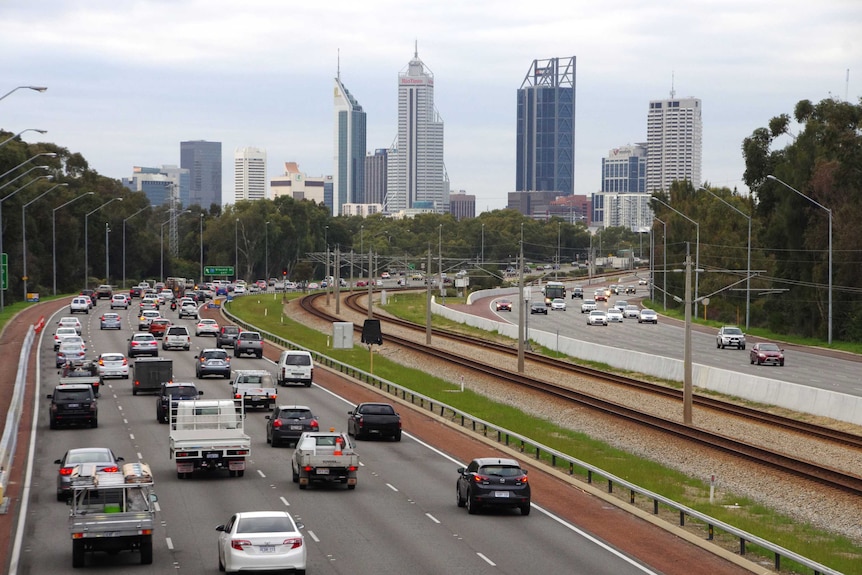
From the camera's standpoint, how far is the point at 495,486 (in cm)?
2836

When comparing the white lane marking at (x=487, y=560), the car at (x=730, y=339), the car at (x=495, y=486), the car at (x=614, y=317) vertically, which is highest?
the car at (x=495, y=486)

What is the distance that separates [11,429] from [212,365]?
21093mm

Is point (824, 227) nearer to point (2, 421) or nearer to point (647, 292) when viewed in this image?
point (2, 421)

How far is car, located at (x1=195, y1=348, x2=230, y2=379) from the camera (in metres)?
61.7

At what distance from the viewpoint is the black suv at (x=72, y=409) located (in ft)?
142

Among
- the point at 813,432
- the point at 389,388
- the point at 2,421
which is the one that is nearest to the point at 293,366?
the point at 389,388

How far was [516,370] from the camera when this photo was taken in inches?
2921

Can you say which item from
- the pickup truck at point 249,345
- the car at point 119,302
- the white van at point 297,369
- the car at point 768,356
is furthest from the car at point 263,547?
the car at point 119,302

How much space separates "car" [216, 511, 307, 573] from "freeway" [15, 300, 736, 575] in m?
1.71

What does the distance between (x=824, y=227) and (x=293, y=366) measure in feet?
184

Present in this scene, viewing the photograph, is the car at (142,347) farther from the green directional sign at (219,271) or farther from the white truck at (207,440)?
the green directional sign at (219,271)

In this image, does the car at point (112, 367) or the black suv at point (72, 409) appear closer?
the black suv at point (72, 409)

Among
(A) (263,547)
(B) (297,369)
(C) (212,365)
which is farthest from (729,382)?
(A) (263,547)

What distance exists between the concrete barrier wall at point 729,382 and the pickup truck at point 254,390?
70.8 ft
